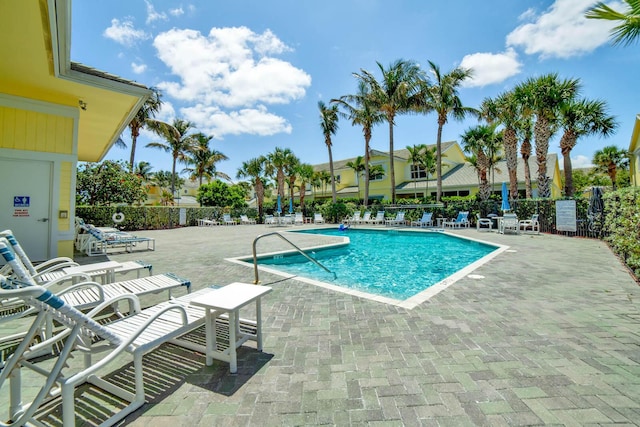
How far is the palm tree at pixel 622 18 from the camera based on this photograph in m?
4.77

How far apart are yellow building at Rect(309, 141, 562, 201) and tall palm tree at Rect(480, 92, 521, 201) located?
5.49 meters

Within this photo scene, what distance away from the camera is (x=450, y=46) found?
Answer: 42.1ft

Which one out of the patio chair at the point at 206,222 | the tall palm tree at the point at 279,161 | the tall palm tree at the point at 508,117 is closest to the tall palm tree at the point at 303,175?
the tall palm tree at the point at 279,161

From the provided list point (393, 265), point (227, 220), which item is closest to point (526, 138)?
point (393, 265)

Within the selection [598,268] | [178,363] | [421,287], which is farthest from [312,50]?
[178,363]

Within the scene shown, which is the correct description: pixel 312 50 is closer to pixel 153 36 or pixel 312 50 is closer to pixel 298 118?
pixel 153 36

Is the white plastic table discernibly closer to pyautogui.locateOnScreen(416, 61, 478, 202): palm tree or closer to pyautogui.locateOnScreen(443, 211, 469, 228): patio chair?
pyautogui.locateOnScreen(443, 211, 469, 228): patio chair

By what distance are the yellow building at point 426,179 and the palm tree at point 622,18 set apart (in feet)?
67.3

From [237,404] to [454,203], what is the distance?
19.0m

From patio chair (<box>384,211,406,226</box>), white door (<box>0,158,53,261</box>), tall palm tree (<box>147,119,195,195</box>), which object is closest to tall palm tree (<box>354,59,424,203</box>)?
patio chair (<box>384,211,406,226</box>)

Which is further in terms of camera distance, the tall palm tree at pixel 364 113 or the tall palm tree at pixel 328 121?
the tall palm tree at pixel 328 121

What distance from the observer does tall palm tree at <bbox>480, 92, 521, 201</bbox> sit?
679 inches

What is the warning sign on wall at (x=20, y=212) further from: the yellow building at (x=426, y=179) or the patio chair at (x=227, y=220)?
the yellow building at (x=426, y=179)

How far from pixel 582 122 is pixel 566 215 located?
7347 millimetres
